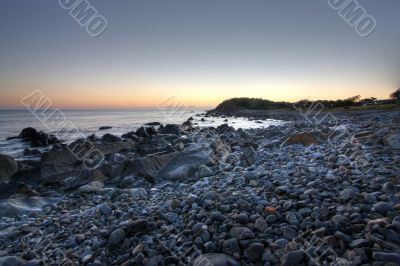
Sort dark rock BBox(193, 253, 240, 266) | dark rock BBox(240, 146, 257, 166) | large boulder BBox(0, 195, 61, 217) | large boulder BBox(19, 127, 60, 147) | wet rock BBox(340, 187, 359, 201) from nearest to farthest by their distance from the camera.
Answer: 1. dark rock BBox(193, 253, 240, 266)
2. wet rock BBox(340, 187, 359, 201)
3. large boulder BBox(0, 195, 61, 217)
4. dark rock BBox(240, 146, 257, 166)
5. large boulder BBox(19, 127, 60, 147)

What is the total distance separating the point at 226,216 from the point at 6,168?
10099mm

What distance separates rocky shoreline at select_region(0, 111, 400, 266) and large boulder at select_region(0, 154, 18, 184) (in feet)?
6.70

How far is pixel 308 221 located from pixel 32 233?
5.10 meters

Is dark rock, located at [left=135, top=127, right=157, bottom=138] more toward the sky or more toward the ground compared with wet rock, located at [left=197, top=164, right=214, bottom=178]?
more toward the ground

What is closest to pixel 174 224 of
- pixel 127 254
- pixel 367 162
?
pixel 127 254

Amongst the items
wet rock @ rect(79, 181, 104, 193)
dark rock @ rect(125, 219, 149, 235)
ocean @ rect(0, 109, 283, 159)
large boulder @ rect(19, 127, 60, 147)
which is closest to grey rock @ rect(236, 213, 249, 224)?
dark rock @ rect(125, 219, 149, 235)

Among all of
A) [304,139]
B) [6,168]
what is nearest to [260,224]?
[304,139]

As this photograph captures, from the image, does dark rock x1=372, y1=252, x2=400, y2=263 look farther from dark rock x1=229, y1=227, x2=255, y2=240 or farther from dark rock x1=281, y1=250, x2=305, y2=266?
dark rock x1=229, y1=227, x2=255, y2=240

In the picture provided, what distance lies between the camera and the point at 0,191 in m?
8.81

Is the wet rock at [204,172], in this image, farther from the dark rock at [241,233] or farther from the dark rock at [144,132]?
the dark rock at [144,132]

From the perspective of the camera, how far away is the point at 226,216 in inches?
183

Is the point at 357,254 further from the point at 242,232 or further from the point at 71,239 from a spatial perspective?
the point at 71,239

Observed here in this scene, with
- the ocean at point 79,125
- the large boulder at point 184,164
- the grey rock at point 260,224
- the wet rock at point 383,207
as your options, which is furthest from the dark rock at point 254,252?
the ocean at point 79,125

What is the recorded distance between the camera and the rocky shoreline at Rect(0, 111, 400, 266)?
143 inches
